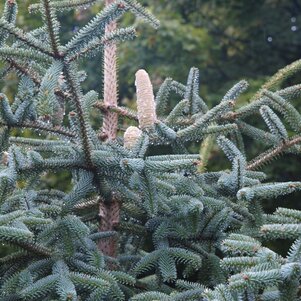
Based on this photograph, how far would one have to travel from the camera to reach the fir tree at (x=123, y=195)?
5.31 feet

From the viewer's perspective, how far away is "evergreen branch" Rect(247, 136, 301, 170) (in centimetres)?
226

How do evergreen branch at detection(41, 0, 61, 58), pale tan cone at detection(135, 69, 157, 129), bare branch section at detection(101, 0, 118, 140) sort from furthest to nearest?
bare branch section at detection(101, 0, 118, 140) < pale tan cone at detection(135, 69, 157, 129) < evergreen branch at detection(41, 0, 61, 58)

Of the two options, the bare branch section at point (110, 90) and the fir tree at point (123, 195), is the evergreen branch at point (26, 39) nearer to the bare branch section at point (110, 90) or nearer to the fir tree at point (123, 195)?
the fir tree at point (123, 195)

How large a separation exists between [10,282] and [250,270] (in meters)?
0.73

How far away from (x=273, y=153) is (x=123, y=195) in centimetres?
57

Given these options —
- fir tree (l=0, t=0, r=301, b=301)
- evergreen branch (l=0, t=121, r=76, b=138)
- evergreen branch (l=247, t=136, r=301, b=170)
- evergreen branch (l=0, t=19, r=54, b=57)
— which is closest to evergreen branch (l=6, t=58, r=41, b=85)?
fir tree (l=0, t=0, r=301, b=301)

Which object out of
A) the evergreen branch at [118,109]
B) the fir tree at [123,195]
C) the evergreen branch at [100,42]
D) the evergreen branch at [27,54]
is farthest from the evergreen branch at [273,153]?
the evergreen branch at [27,54]

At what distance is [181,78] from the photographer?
768cm

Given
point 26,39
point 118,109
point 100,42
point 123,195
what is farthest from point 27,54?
point 118,109

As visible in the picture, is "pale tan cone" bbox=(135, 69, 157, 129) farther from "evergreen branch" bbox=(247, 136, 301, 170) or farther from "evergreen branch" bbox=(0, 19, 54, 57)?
"evergreen branch" bbox=(247, 136, 301, 170)

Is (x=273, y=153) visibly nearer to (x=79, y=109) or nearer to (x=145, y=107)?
(x=145, y=107)

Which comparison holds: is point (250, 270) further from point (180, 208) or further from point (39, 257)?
point (39, 257)

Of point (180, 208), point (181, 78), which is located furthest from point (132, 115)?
point (181, 78)

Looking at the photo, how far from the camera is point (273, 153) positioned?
7.57 ft
